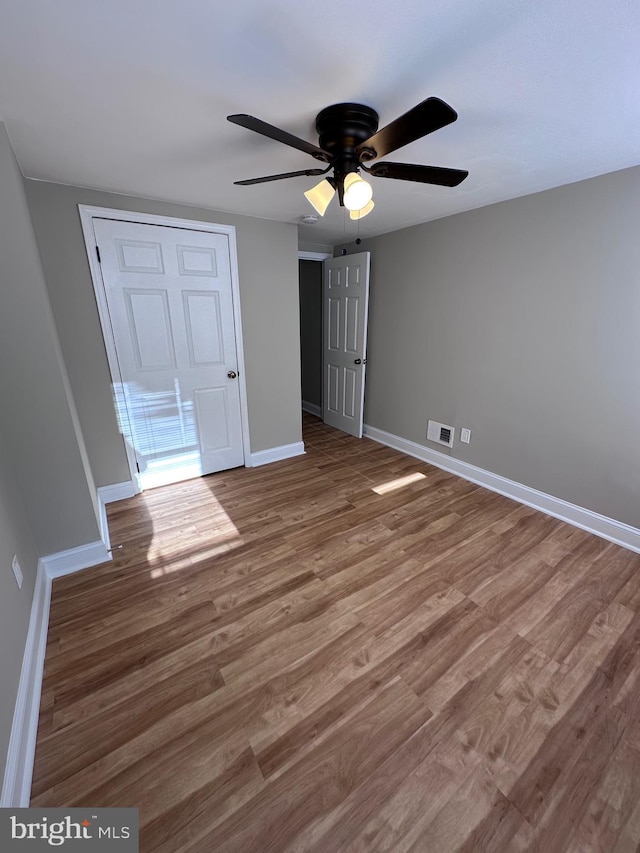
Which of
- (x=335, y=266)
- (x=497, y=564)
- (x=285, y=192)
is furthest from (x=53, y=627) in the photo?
(x=335, y=266)

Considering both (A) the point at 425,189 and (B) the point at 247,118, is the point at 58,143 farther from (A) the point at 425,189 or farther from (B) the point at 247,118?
(A) the point at 425,189

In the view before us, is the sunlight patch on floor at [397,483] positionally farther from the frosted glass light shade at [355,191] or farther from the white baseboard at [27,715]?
the white baseboard at [27,715]

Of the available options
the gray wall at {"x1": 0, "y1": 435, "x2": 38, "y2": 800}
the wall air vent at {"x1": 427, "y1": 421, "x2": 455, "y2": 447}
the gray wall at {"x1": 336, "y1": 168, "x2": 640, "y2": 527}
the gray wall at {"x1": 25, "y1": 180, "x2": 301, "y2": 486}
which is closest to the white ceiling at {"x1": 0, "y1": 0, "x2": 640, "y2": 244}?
the gray wall at {"x1": 25, "y1": 180, "x2": 301, "y2": 486}

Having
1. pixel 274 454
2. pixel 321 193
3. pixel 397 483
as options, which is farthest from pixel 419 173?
pixel 274 454

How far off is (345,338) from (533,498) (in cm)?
248

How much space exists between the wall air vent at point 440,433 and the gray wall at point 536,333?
0.07 metres

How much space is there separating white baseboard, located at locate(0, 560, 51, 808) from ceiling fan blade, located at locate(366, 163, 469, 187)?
2445 mm

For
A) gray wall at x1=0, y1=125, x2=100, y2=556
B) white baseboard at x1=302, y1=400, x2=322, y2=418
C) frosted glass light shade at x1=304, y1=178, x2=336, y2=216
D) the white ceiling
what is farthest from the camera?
white baseboard at x1=302, y1=400, x2=322, y2=418

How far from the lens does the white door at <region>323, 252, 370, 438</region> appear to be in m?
3.62

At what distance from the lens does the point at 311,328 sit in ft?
15.7

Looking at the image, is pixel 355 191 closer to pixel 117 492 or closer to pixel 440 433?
pixel 440 433

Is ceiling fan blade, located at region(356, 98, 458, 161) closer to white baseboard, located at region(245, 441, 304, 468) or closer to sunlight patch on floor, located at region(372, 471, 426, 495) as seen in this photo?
sunlight patch on floor, located at region(372, 471, 426, 495)

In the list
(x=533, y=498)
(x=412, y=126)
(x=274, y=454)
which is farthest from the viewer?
(x=274, y=454)

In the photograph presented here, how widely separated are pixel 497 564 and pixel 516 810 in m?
1.17
